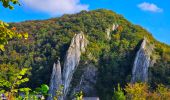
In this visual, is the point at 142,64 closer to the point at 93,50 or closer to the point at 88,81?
the point at 88,81

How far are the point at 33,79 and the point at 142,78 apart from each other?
88.6ft

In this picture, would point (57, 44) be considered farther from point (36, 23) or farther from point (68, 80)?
point (36, 23)

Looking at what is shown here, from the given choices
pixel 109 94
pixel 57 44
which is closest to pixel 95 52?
pixel 57 44

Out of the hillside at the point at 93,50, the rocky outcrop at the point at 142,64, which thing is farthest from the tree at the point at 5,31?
the rocky outcrop at the point at 142,64

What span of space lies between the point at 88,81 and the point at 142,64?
18445mm

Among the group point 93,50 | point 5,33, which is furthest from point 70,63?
point 5,33

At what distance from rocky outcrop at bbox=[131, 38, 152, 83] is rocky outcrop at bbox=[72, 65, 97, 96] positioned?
43.4 feet

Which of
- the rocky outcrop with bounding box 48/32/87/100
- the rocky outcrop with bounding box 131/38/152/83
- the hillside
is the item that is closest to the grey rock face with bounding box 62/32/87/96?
the rocky outcrop with bounding box 48/32/87/100

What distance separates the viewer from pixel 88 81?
132 metres

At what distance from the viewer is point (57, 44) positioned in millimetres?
142000

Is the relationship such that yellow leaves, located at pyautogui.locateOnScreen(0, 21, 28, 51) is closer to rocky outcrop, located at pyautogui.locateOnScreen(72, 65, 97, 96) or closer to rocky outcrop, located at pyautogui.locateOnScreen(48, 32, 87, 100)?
rocky outcrop, located at pyautogui.locateOnScreen(48, 32, 87, 100)

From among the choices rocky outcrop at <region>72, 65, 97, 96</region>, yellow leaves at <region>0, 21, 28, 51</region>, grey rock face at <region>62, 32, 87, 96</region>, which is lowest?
yellow leaves at <region>0, 21, 28, 51</region>

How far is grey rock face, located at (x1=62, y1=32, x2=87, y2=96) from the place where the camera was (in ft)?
416

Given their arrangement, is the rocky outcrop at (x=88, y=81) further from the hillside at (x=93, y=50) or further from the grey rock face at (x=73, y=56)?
the grey rock face at (x=73, y=56)
